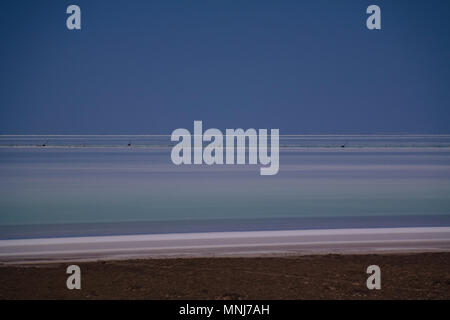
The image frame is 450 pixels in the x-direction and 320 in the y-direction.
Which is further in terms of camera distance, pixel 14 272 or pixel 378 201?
pixel 378 201

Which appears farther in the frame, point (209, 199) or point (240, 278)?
point (209, 199)

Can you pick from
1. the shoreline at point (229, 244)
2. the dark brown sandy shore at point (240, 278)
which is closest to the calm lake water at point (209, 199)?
the shoreline at point (229, 244)

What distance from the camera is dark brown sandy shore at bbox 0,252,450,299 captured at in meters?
3.17

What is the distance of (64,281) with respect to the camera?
11.2ft

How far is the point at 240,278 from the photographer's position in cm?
346

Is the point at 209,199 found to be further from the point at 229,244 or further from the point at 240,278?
the point at 240,278

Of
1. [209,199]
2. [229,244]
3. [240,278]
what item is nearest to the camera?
[240,278]

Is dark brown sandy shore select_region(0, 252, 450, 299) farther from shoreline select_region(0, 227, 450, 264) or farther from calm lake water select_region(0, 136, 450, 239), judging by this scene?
calm lake water select_region(0, 136, 450, 239)

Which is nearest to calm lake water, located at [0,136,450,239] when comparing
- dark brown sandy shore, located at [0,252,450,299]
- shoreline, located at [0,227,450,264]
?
shoreline, located at [0,227,450,264]

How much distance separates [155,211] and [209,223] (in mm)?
1243

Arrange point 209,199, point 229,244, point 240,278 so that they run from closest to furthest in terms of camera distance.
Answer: point 240,278 < point 229,244 < point 209,199

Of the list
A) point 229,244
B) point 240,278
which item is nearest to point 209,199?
point 229,244
